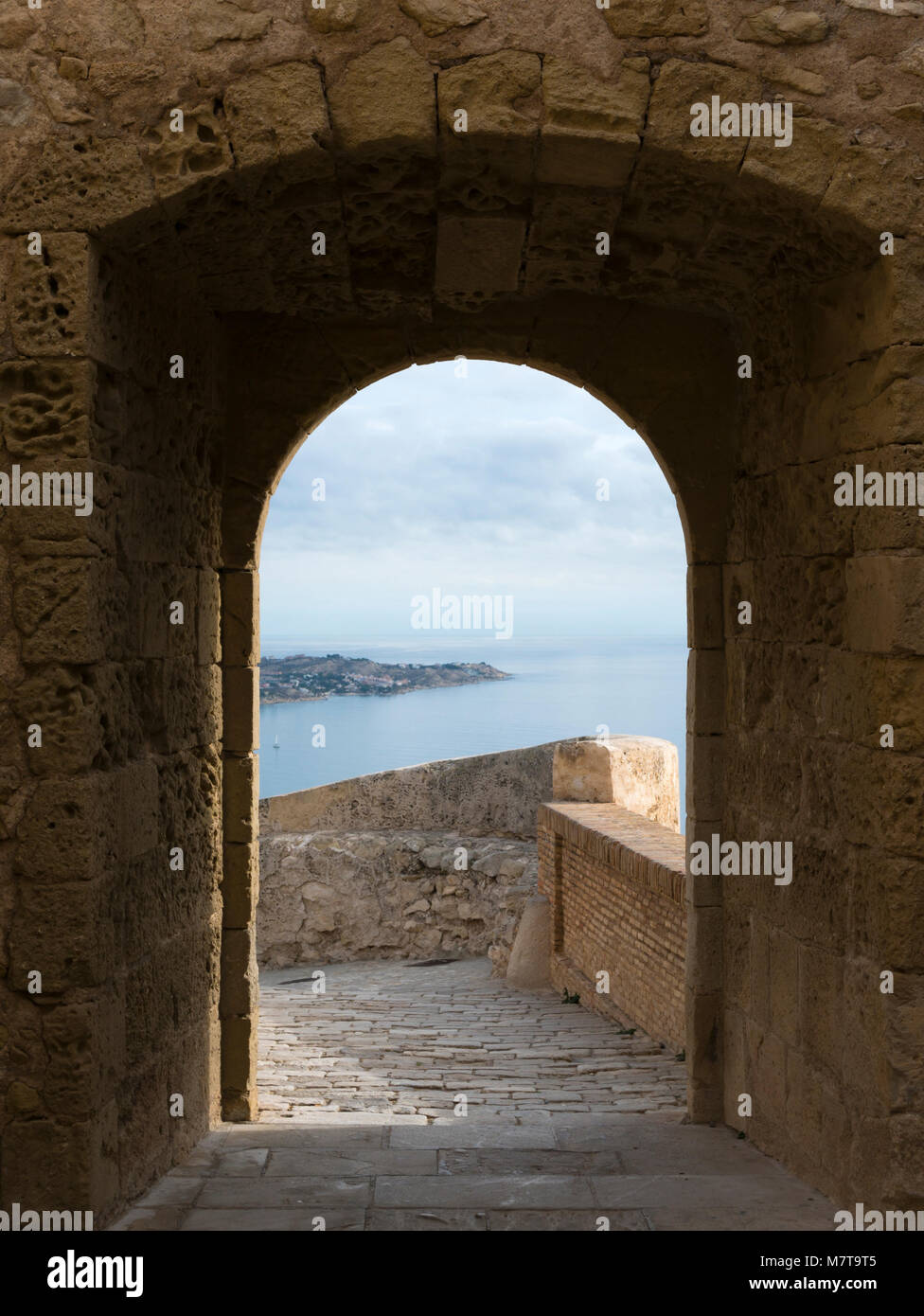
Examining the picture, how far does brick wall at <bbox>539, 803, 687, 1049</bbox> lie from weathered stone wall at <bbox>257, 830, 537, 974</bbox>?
2.04 m

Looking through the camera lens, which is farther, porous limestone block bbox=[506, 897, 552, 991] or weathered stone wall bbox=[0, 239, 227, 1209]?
porous limestone block bbox=[506, 897, 552, 991]

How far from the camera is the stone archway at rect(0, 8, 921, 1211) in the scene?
130 inches

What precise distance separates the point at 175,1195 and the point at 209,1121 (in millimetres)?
987

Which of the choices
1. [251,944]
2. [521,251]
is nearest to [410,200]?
[521,251]

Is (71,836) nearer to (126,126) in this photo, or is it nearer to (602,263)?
(126,126)

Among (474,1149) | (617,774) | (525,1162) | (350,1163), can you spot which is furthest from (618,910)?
(350,1163)

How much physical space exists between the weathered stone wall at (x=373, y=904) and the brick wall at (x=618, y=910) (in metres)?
2.04

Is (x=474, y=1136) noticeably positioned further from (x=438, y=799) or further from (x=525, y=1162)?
(x=438, y=799)

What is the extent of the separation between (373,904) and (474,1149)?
7993 mm

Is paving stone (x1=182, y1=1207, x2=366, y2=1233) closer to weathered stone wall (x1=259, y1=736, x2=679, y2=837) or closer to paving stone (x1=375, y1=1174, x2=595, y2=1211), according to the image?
paving stone (x1=375, y1=1174, x2=595, y2=1211)

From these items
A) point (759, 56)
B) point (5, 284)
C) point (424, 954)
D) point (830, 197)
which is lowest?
point (424, 954)

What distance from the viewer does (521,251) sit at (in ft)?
13.8

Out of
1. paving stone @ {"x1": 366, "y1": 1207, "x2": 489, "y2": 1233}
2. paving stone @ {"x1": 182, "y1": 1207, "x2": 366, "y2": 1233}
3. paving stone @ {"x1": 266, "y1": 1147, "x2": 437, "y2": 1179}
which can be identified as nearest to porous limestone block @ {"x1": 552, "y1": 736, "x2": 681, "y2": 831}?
paving stone @ {"x1": 266, "y1": 1147, "x2": 437, "y2": 1179}

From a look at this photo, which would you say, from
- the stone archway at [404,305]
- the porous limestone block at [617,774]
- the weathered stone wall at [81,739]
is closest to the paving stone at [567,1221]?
the stone archway at [404,305]
